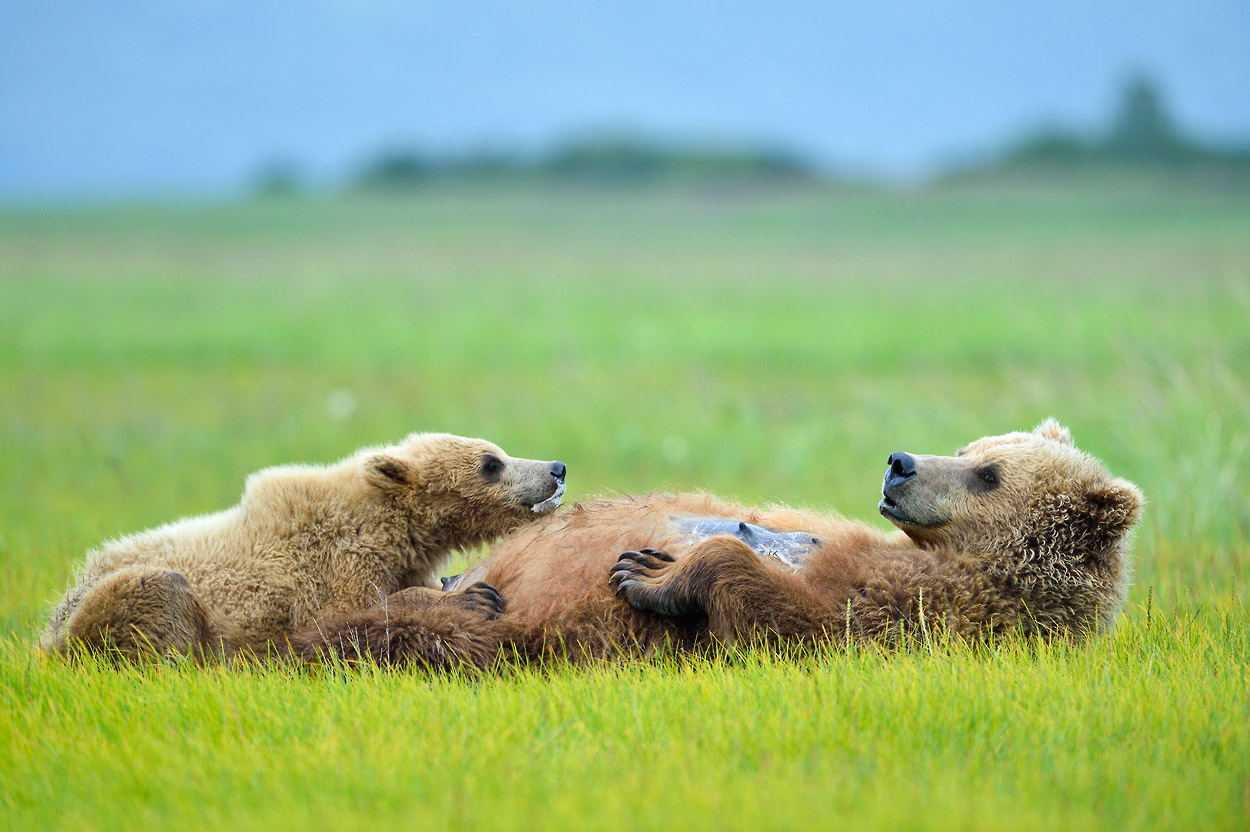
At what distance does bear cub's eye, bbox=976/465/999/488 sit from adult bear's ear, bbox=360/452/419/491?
9.22 ft

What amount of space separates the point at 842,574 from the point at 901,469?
59 cm

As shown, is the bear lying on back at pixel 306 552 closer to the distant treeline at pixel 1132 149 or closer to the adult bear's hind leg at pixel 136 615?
the adult bear's hind leg at pixel 136 615

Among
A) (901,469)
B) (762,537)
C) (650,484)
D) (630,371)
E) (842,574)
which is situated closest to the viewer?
(842,574)

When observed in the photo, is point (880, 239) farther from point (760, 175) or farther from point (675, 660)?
point (675, 660)

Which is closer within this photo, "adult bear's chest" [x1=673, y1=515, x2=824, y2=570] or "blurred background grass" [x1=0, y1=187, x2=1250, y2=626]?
"adult bear's chest" [x1=673, y1=515, x2=824, y2=570]

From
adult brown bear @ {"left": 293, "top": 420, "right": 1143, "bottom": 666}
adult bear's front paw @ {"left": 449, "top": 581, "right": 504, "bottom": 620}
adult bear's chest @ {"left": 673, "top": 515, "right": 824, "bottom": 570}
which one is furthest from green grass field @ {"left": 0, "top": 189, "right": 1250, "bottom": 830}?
adult bear's chest @ {"left": 673, "top": 515, "right": 824, "bottom": 570}

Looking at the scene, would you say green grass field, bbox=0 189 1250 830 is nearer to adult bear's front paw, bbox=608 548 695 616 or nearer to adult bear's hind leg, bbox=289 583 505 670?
adult bear's hind leg, bbox=289 583 505 670

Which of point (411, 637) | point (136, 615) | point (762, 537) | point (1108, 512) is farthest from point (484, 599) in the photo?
point (1108, 512)

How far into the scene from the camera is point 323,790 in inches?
140

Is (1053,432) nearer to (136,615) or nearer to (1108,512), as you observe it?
(1108,512)

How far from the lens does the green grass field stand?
3.51m

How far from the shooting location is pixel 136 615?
15.1 ft

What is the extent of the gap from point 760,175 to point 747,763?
82.7m

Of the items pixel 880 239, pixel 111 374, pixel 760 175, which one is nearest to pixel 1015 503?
pixel 111 374
